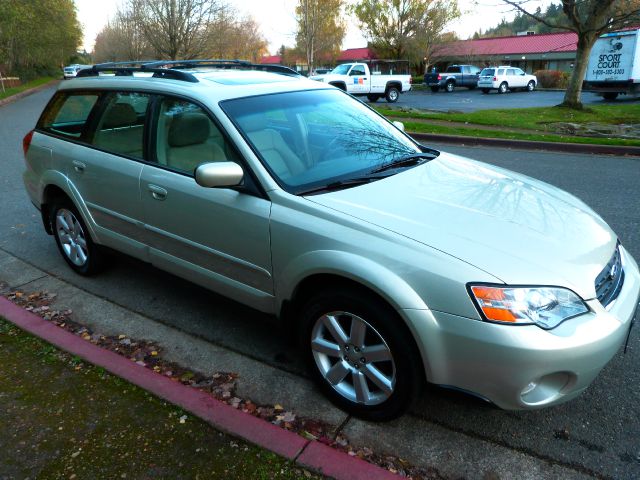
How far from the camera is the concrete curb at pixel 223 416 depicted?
2.39m

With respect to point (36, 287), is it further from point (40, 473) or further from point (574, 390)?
point (574, 390)

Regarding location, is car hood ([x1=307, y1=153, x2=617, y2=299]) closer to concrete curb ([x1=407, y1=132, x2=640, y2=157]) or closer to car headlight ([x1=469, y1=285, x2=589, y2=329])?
car headlight ([x1=469, y1=285, x2=589, y2=329])

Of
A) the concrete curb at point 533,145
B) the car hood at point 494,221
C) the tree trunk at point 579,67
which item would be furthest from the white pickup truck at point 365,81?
the car hood at point 494,221

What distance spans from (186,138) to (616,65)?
1060 inches

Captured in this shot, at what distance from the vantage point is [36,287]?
14.7ft

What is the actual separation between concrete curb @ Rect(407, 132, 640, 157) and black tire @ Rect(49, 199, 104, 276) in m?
9.05

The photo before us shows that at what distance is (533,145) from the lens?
428 inches

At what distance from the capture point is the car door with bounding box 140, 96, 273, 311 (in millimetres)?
2982

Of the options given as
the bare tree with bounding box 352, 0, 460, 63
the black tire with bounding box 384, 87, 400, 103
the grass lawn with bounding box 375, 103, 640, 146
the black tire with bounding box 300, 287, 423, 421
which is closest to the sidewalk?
the black tire with bounding box 300, 287, 423, 421

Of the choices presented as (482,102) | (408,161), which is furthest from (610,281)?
(482,102)

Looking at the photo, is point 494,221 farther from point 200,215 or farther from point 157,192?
point 157,192

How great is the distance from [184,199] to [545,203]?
221cm

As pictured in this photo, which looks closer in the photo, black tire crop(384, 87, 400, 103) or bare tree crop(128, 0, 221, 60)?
black tire crop(384, 87, 400, 103)

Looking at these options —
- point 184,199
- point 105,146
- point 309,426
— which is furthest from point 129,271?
point 309,426
